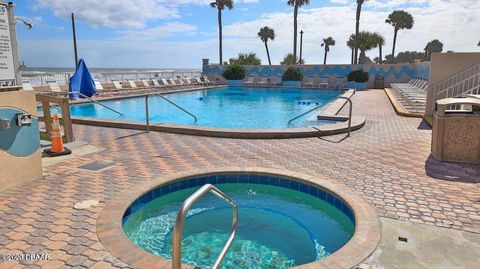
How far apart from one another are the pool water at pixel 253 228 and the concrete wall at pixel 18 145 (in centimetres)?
183

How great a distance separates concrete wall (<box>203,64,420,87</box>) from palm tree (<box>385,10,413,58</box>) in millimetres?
16268

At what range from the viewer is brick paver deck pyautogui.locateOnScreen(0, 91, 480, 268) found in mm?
3141

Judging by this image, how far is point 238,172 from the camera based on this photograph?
508 cm

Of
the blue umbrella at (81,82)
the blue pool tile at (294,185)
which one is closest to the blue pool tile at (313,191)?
the blue pool tile at (294,185)

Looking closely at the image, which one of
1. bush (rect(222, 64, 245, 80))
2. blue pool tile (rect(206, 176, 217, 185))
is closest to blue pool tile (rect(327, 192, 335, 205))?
blue pool tile (rect(206, 176, 217, 185))

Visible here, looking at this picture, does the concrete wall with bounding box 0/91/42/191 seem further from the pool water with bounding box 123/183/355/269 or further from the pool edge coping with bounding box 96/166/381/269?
the pool water with bounding box 123/183/355/269

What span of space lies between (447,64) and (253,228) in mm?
9122

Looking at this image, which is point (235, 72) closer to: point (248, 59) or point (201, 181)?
point (248, 59)

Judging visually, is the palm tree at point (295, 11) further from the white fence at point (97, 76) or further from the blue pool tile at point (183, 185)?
the blue pool tile at point (183, 185)

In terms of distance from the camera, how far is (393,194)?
421cm

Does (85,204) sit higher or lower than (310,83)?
lower

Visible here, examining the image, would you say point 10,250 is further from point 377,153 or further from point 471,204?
point 377,153

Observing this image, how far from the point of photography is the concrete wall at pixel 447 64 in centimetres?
977

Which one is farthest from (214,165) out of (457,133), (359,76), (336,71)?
(336,71)
